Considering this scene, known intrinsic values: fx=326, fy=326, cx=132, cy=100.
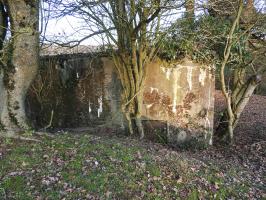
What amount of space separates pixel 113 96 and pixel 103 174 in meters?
3.35

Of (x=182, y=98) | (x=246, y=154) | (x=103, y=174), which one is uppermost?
(x=182, y=98)

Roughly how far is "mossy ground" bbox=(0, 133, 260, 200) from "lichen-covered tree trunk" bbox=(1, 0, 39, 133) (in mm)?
644

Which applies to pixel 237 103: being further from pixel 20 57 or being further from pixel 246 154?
pixel 20 57

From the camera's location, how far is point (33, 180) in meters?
4.38

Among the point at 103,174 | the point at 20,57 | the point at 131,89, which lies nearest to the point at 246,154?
the point at 131,89

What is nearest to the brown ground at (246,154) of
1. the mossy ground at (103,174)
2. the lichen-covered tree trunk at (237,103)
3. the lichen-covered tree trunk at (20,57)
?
the mossy ground at (103,174)

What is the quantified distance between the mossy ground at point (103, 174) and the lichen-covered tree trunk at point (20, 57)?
2.11 ft

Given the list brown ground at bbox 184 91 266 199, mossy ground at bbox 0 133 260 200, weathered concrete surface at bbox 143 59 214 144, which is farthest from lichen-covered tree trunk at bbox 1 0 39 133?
brown ground at bbox 184 91 266 199

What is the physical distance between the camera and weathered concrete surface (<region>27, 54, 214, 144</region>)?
7246 millimetres

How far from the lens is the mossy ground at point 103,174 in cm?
426

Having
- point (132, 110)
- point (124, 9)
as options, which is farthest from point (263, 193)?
point (124, 9)

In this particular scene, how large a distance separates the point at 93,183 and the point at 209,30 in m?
4.35

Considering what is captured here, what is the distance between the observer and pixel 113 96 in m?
7.79

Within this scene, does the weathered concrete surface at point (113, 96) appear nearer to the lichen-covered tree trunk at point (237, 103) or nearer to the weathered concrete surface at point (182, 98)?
the weathered concrete surface at point (182, 98)
